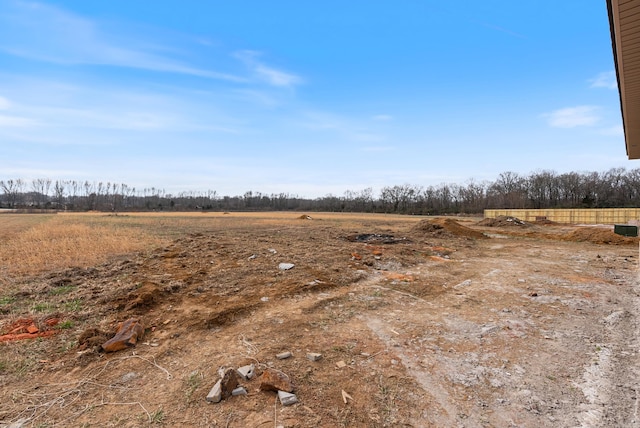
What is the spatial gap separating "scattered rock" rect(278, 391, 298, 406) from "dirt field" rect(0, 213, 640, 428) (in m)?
0.04

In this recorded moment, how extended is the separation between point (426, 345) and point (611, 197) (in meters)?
84.0

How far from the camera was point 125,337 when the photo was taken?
4.46 metres

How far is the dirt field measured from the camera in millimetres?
2986

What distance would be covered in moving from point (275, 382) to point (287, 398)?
0.23m

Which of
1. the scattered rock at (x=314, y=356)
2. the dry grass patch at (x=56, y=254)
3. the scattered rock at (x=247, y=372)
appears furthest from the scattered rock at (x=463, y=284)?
the dry grass patch at (x=56, y=254)

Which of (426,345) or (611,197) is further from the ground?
(611,197)

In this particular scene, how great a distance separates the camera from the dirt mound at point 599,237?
17144 millimetres

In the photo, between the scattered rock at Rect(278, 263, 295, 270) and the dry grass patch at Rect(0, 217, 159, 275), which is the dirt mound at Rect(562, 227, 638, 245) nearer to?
the scattered rock at Rect(278, 263, 295, 270)

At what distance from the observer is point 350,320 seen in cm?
532

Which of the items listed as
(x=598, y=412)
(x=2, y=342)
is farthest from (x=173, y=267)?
(x=598, y=412)

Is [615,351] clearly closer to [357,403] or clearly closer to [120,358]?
[357,403]

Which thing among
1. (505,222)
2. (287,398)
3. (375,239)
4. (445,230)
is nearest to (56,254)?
(287,398)

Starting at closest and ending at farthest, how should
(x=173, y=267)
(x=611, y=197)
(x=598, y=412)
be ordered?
1. (x=598, y=412)
2. (x=173, y=267)
3. (x=611, y=197)

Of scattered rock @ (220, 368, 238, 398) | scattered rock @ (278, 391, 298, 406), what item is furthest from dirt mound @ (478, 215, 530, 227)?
scattered rock @ (220, 368, 238, 398)
